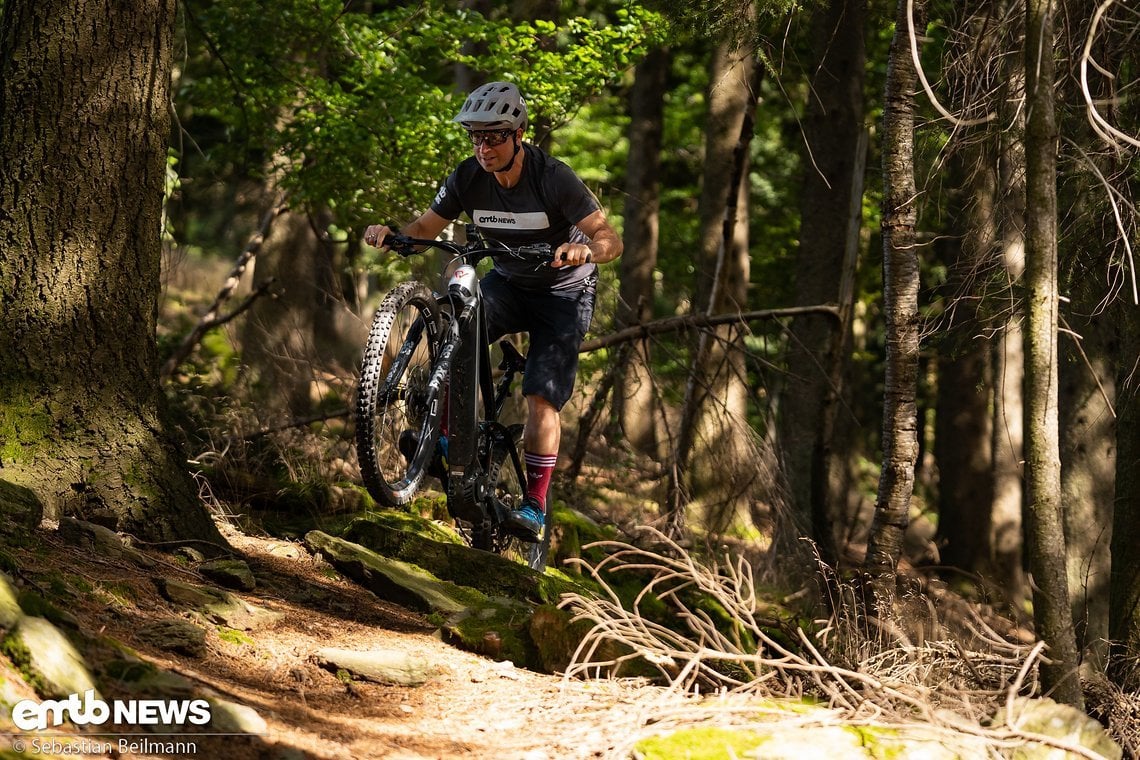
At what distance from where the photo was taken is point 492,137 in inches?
234

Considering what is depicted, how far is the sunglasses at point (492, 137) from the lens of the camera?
19.4 feet

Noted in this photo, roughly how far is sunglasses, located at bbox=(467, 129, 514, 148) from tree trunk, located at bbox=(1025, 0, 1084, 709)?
2.46 metres

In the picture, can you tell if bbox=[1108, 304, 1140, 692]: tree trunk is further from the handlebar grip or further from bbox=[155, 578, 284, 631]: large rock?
bbox=[155, 578, 284, 631]: large rock

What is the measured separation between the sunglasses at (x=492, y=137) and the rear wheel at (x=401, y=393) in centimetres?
84

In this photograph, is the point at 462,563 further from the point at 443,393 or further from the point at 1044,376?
the point at 1044,376

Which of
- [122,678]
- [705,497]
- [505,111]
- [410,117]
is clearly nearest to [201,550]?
[122,678]

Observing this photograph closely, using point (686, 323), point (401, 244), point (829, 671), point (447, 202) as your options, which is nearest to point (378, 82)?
point (686, 323)

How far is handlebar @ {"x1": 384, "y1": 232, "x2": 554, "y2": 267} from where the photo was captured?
5832mm

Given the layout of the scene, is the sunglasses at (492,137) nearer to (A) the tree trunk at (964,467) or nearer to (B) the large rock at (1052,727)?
(B) the large rock at (1052,727)

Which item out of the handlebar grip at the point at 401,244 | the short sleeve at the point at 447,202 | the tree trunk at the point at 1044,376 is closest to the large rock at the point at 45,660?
the handlebar grip at the point at 401,244

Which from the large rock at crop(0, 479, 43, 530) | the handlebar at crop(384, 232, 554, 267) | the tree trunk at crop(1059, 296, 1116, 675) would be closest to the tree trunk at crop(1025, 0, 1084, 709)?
the handlebar at crop(384, 232, 554, 267)

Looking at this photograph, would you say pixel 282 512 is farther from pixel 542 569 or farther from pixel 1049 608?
pixel 1049 608

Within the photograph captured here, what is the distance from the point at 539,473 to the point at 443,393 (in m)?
1.19

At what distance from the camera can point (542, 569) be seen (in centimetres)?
728
